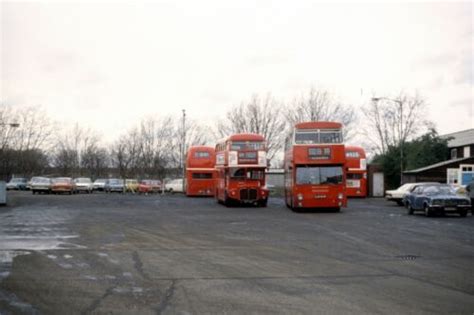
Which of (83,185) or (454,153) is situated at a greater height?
(454,153)

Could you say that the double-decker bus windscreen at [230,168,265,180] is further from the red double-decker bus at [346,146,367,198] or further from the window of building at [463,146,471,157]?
the window of building at [463,146,471,157]

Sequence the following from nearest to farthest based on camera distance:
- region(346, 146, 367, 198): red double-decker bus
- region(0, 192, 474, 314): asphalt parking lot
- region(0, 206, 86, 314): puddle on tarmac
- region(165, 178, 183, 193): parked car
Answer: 1. region(0, 192, 474, 314): asphalt parking lot
2. region(0, 206, 86, 314): puddle on tarmac
3. region(346, 146, 367, 198): red double-decker bus
4. region(165, 178, 183, 193): parked car

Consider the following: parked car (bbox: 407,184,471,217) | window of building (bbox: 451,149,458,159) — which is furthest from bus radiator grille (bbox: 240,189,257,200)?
window of building (bbox: 451,149,458,159)

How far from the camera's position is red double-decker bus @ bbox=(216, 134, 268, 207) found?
38.7 meters

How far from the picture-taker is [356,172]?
56.8 meters

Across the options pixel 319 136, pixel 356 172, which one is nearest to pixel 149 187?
pixel 356 172

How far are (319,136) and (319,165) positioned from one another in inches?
60.1

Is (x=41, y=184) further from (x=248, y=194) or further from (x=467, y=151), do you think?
(x=467, y=151)

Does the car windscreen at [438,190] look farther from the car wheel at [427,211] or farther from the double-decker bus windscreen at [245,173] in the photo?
the double-decker bus windscreen at [245,173]

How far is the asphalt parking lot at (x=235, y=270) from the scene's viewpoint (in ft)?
29.2

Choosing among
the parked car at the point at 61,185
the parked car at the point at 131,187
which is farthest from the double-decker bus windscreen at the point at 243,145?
the parked car at the point at 131,187

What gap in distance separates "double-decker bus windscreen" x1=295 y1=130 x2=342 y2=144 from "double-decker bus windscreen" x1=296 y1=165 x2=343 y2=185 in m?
1.37

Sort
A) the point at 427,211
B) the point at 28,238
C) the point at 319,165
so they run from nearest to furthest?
the point at 28,238, the point at 427,211, the point at 319,165

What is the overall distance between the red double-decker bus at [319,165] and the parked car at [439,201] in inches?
154
